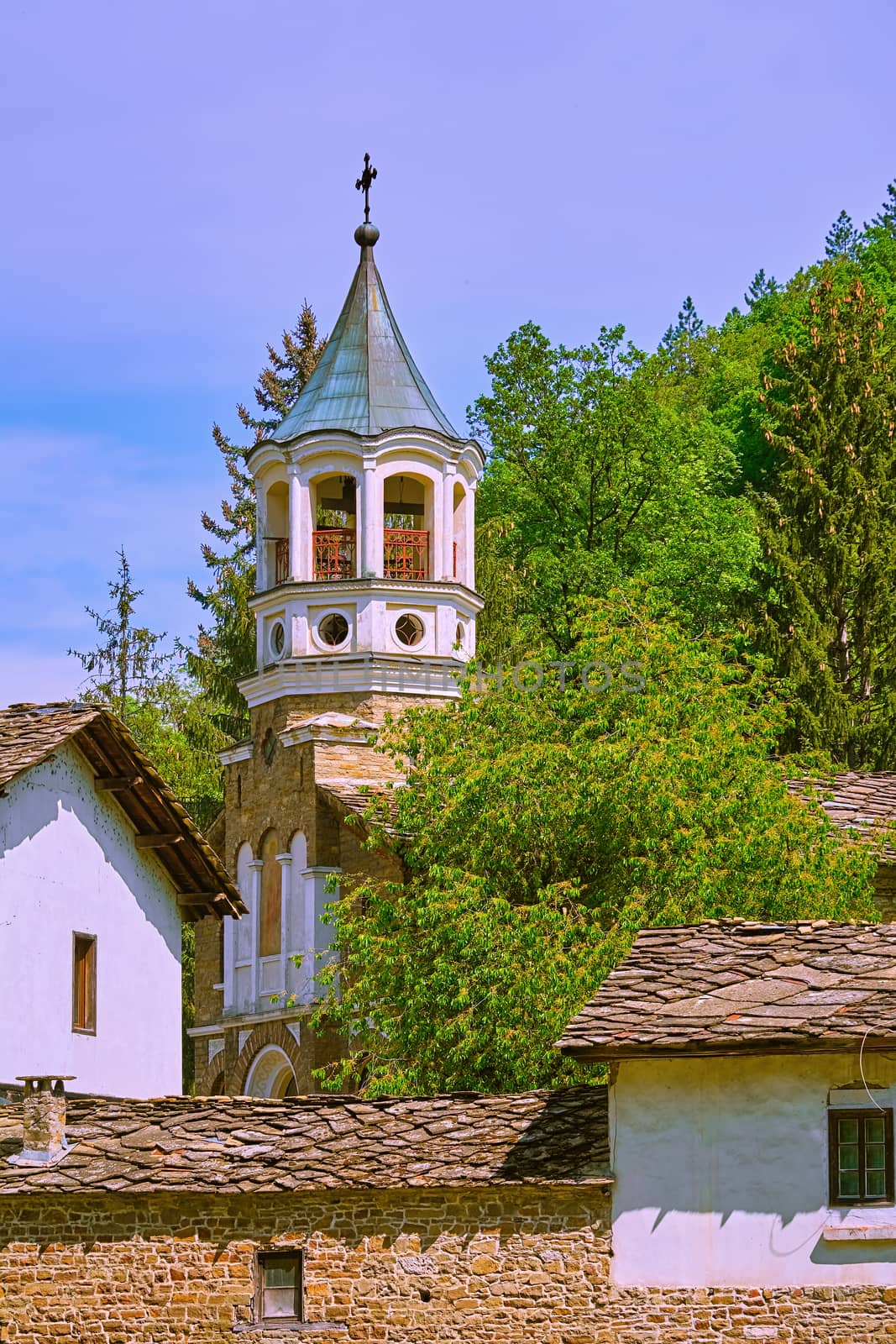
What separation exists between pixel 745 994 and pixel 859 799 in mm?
14819

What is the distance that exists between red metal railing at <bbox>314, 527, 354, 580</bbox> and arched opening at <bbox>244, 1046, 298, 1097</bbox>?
26.0ft

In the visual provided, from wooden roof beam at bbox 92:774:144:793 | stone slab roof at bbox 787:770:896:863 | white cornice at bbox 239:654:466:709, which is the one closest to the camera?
wooden roof beam at bbox 92:774:144:793

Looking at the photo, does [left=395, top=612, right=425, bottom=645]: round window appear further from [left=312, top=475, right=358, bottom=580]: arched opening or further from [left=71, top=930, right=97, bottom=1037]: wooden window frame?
[left=71, top=930, right=97, bottom=1037]: wooden window frame

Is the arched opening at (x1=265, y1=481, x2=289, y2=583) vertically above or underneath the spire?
underneath

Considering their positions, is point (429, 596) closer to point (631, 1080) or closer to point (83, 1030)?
point (83, 1030)

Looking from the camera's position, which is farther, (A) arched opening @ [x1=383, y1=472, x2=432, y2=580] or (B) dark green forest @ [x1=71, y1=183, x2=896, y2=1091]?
(A) arched opening @ [x1=383, y1=472, x2=432, y2=580]

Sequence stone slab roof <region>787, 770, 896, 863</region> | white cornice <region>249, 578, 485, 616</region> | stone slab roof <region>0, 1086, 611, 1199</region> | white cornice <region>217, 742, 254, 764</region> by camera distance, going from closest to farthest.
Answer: stone slab roof <region>0, 1086, 611, 1199</region> < stone slab roof <region>787, 770, 896, 863</region> < white cornice <region>249, 578, 485, 616</region> < white cornice <region>217, 742, 254, 764</region>

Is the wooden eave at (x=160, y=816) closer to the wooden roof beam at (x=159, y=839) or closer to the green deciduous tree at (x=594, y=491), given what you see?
the wooden roof beam at (x=159, y=839)

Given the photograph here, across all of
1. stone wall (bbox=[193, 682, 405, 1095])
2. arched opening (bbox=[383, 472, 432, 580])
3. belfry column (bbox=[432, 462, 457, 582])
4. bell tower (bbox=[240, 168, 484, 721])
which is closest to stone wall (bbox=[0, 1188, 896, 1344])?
stone wall (bbox=[193, 682, 405, 1095])

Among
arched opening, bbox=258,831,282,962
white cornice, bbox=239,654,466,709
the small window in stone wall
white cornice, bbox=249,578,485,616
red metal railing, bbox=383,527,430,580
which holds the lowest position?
the small window in stone wall

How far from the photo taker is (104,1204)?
16922 millimetres

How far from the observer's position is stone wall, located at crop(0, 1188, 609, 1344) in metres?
16.1

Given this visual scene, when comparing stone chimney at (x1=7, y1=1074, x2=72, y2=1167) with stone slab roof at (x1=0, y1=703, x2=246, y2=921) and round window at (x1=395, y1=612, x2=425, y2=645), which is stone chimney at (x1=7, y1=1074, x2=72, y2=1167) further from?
round window at (x1=395, y1=612, x2=425, y2=645)

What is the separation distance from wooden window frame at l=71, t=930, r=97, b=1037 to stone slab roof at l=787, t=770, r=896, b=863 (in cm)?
951
